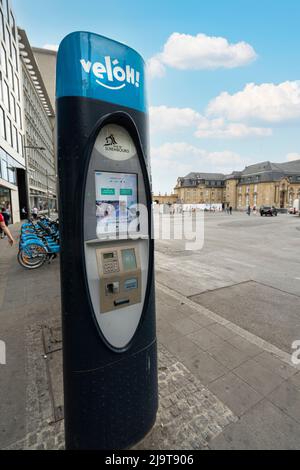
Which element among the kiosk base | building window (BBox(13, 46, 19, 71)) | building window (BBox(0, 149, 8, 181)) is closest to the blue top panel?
the kiosk base

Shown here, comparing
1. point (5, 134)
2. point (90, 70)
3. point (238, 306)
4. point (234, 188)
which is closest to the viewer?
point (90, 70)

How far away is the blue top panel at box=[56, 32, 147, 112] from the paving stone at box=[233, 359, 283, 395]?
2.91 meters

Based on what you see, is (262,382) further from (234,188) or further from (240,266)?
(234,188)

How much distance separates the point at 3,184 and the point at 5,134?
15.9 ft

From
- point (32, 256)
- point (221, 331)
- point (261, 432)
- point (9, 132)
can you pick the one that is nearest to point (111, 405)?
point (261, 432)

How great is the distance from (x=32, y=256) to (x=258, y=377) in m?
6.78

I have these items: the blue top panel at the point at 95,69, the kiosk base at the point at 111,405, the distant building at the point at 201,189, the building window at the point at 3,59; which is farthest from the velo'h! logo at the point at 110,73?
the distant building at the point at 201,189

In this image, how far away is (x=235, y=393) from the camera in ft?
7.96

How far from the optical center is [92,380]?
1.64 meters

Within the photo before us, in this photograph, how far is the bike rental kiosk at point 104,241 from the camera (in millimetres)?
1523

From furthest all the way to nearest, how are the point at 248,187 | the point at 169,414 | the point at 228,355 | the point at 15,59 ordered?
Answer: the point at 248,187 < the point at 15,59 < the point at 228,355 < the point at 169,414

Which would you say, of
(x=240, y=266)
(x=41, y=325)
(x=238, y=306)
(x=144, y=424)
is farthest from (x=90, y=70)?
(x=240, y=266)

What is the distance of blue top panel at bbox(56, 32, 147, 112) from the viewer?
148 centimetres

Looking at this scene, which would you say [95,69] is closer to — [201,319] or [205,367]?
A: [205,367]
